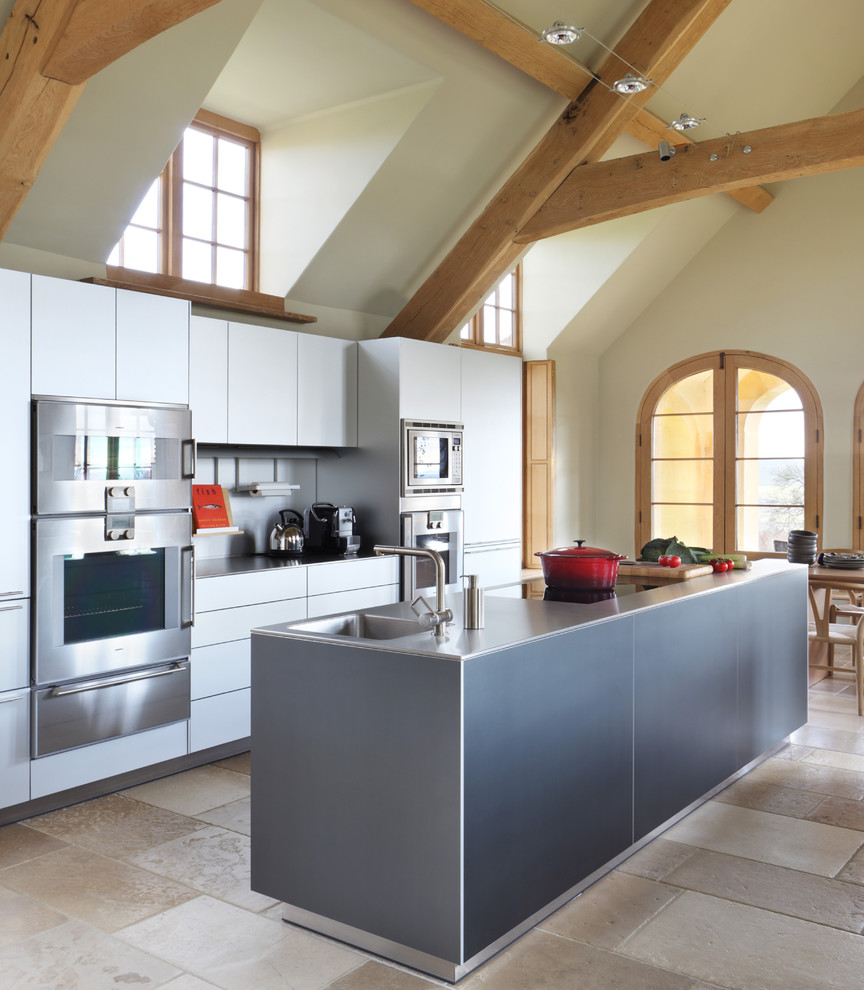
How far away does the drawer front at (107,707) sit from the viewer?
139 inches

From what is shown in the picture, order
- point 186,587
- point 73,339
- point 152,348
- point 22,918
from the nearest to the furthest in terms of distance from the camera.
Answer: point 22,918 → point 73,339 → point 152,348 → point 186,587

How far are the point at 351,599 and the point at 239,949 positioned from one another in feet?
8.03

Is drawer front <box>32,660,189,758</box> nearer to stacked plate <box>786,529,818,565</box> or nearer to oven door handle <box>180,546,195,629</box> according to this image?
oven door handle <box>180,546,195,629</box>

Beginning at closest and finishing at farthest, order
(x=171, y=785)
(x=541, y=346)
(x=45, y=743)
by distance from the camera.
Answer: (x=45, y=743) < (x=171, y=785) < (x=541, y=346)

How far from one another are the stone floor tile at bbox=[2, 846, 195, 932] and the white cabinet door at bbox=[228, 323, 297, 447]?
2.12 m

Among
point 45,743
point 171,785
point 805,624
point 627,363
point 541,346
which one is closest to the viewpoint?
point 45,743

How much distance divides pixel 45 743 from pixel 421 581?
2363mm

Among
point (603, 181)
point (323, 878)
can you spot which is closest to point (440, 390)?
point (603, 181)

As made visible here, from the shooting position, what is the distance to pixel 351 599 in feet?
16.0

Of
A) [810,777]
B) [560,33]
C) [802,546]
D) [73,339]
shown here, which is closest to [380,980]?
[810,777]

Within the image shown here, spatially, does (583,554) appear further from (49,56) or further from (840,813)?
(49,56)

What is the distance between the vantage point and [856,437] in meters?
7.04

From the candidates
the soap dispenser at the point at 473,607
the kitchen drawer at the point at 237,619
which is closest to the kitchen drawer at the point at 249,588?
the kitchen drawer at the point at 237,619

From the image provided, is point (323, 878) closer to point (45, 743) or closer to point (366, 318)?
point (45, 743)
